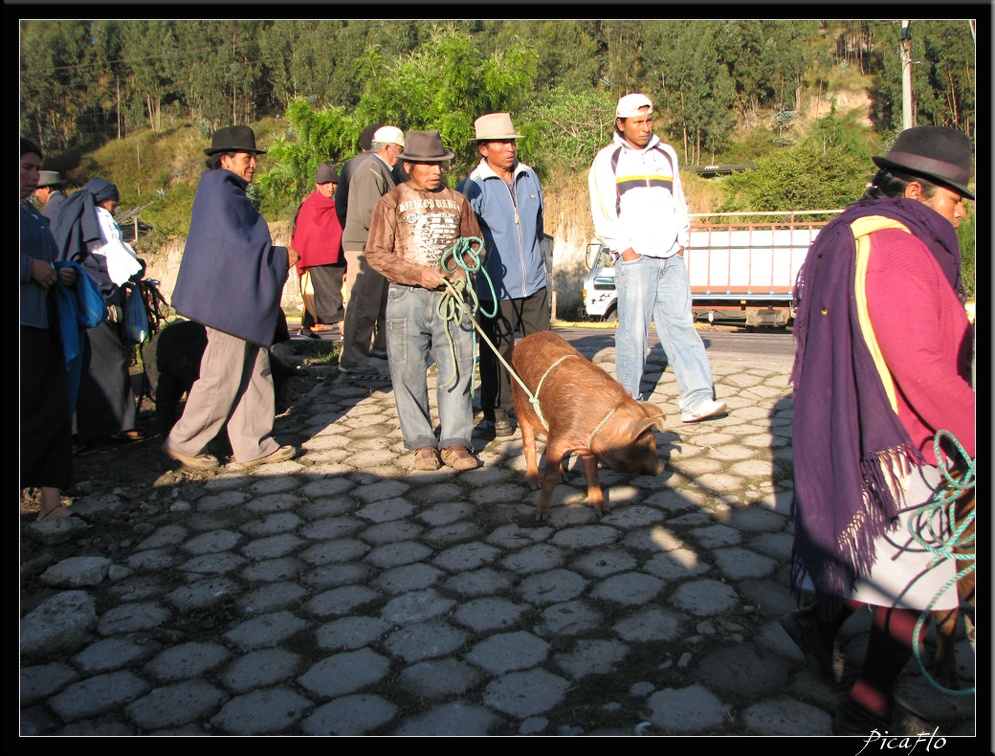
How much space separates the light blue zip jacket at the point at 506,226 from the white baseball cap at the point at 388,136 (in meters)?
1.82

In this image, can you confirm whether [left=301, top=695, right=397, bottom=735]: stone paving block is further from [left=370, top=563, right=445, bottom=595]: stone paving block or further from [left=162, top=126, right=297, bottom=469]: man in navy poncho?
[left=162, top=126, right=297, bottom=469]: man in navy poncho

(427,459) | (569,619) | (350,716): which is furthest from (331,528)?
(350,716)

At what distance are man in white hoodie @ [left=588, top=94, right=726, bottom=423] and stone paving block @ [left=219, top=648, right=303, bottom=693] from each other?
141 inches

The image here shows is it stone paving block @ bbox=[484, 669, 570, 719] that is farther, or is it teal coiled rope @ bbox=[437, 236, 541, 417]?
teal coiled rope @ bbox=[437, 236, 541, 417]

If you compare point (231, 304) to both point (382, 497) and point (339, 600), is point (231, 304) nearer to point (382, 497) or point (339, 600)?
point (382, 497)

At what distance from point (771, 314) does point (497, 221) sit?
15918mm

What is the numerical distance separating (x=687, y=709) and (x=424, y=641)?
112cm

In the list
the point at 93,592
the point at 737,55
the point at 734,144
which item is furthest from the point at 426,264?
the point at 737,55

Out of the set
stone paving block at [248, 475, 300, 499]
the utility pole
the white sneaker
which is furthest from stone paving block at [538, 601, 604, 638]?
the utility pole

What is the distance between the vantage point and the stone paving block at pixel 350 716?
9.69 ft

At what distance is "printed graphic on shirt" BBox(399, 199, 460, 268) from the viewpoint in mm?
5656

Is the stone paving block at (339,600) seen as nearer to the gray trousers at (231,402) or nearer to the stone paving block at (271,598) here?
the stone paving block at (271,598)

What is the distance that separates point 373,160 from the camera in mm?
7801

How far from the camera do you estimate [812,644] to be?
3135mm
